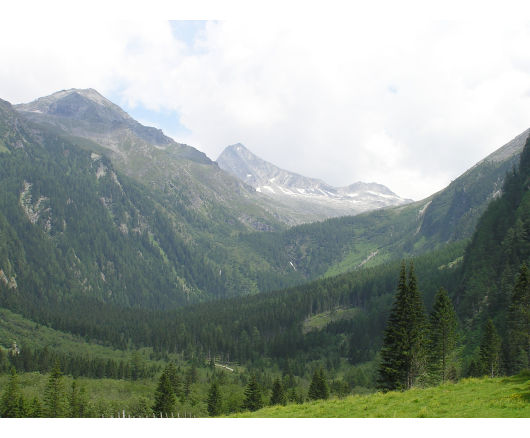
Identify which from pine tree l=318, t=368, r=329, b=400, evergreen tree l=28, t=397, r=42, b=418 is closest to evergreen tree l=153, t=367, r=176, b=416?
evergreen tree l=28, t=397, r=42, b=418

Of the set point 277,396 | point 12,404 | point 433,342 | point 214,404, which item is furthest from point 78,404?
point 433,342

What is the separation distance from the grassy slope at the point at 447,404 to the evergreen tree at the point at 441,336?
26049 millimetres

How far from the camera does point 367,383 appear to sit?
406 feet

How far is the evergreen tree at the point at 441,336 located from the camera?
218ft

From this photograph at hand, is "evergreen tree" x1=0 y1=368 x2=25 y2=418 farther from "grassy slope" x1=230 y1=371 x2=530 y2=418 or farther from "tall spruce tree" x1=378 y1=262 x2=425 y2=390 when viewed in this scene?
"tall spruce tree" x1=378 y1=262 x2=425 y2=390

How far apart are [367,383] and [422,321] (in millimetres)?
75268

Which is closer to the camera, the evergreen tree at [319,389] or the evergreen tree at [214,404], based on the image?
the evergreen tree at [319,389]

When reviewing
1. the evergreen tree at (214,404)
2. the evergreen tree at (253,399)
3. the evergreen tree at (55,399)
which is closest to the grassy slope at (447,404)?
the evergreen tree at (253,399)

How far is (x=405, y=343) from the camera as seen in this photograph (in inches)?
2189

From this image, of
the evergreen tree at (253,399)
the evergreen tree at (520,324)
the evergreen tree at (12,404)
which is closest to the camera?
the evergreen tree at (520,324)

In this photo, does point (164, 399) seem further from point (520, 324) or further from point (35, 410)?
point (520, 324)

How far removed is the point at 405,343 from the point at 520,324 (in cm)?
2558

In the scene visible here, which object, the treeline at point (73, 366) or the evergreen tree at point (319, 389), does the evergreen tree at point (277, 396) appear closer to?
the evergreen tree at point (319, 389)
